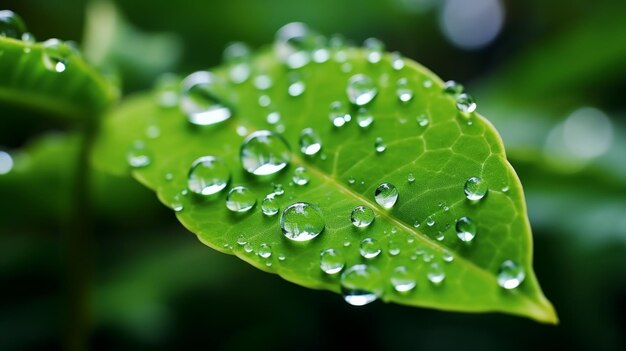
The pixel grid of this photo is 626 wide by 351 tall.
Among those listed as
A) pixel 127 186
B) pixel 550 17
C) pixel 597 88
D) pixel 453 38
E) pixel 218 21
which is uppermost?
pixel 218 21

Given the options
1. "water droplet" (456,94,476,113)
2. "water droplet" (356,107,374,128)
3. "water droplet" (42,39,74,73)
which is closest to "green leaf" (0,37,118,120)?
"water droplet" (42,39,74,73)

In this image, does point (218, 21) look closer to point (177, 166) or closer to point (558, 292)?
point (177, 166)

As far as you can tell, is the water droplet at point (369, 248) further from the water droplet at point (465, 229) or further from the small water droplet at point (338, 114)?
the small water droplet at point (338, 114)

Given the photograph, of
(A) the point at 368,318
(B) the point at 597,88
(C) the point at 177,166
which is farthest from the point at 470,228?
(B) the point at 597,88

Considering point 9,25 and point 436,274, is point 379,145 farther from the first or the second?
point 9,25

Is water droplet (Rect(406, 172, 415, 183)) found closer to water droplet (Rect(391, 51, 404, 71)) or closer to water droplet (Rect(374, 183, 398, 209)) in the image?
water droplet (Rect(374, 183, 398, 209))

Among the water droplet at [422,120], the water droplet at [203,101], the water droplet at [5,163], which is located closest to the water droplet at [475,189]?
the water droplet at [422,120]
